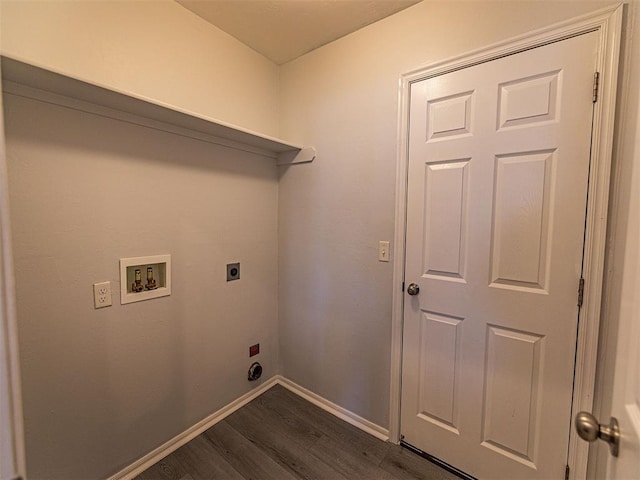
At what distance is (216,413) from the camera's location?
1897 mm

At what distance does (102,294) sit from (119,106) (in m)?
0.93

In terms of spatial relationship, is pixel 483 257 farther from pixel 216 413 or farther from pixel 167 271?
pixel 216 413

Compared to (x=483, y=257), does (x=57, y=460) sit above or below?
below

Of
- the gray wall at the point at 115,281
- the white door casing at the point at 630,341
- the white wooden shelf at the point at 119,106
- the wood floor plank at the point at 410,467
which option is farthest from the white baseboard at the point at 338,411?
the white wooden shelf at the point at 119,106

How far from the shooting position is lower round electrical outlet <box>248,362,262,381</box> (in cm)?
211

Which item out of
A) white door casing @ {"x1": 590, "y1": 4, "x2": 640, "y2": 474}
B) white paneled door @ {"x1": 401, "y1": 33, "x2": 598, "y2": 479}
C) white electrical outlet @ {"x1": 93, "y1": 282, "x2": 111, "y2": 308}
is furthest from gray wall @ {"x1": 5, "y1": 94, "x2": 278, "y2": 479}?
white door casing @ {"x1": 590, "y1": 4, "x2": 640, "y2": 474}

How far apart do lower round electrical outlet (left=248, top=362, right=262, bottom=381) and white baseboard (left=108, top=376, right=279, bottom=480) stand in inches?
4.2

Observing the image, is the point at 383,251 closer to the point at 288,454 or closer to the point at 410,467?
the point at 410,467

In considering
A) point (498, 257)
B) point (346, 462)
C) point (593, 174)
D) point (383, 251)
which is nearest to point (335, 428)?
point (346, 462)

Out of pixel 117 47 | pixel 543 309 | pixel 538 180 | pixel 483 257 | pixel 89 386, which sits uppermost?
pixel 117 47

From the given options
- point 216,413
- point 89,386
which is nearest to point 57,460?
point 89,386

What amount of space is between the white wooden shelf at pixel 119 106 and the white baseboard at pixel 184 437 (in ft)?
6.09

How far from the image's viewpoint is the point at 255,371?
214 centimetres

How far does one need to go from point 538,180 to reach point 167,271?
1.98m
